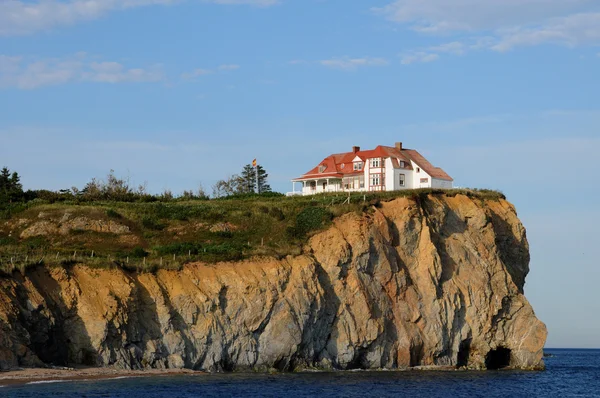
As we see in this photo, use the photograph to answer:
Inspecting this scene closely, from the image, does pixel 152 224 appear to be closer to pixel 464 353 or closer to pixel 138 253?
pixel 138 253

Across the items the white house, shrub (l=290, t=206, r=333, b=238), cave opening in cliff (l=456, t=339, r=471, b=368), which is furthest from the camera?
the white house

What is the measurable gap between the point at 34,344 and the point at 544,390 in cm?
3104

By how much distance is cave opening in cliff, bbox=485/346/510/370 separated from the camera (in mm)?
67625

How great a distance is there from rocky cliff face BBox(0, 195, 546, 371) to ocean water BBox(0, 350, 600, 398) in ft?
7.67

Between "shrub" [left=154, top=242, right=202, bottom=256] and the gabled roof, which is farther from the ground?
the gabled roof

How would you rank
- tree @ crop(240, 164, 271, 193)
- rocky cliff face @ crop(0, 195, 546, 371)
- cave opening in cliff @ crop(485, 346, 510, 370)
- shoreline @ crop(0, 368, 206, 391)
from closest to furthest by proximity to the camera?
shoreline @ crop(0, 368, 206, 391) → rocky cliff face @ crop(0, 195, 546, 371) → cave opening in cliff @ crop(485, 346, 510, 370) → tree @ crop(240, 164, 271, 193)

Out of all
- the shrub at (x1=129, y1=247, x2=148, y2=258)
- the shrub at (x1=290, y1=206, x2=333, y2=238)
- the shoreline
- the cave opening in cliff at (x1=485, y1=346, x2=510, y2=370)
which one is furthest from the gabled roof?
the shoreline

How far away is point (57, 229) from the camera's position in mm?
67375

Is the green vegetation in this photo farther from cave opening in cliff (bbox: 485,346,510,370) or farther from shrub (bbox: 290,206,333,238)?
cave opening in cliff (bbox: 485,346,510,370)

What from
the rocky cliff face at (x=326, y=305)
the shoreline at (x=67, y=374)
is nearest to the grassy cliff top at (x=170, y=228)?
the rocky cliff face at (x=326, y=305)

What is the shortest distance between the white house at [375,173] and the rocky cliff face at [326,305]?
7.31m

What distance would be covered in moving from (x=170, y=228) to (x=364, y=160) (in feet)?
69.6

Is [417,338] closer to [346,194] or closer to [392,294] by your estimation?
[392,294]

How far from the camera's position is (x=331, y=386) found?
51.6 m
